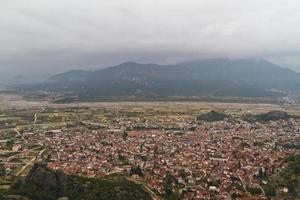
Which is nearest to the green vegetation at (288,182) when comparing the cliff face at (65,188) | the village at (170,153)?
the village at (170,153)

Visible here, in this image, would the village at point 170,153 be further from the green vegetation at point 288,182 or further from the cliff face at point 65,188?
the cliff face at point 65,188

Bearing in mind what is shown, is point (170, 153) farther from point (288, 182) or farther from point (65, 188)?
point (65, 188)

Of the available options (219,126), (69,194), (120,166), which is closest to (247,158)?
(120,166)

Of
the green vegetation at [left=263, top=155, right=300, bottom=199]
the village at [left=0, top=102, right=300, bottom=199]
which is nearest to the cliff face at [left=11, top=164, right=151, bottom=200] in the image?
the village at [left=0, top=102, right=300, bottom=199]

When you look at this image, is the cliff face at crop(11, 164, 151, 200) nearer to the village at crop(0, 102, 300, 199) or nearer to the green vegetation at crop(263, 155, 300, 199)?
the village at crop(0, 102, 300, 199)

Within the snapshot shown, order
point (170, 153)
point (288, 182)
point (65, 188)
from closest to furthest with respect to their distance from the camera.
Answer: point (65, 188) → point (288, 182) → point (170, 153)

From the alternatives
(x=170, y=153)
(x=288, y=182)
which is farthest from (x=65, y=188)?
(x=170, y=153)

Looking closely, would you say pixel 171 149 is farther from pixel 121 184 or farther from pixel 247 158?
pixel 121 184

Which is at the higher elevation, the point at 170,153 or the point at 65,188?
the point at 65,188

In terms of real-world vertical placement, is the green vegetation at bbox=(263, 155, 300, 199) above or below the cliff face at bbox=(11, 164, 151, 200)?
below
